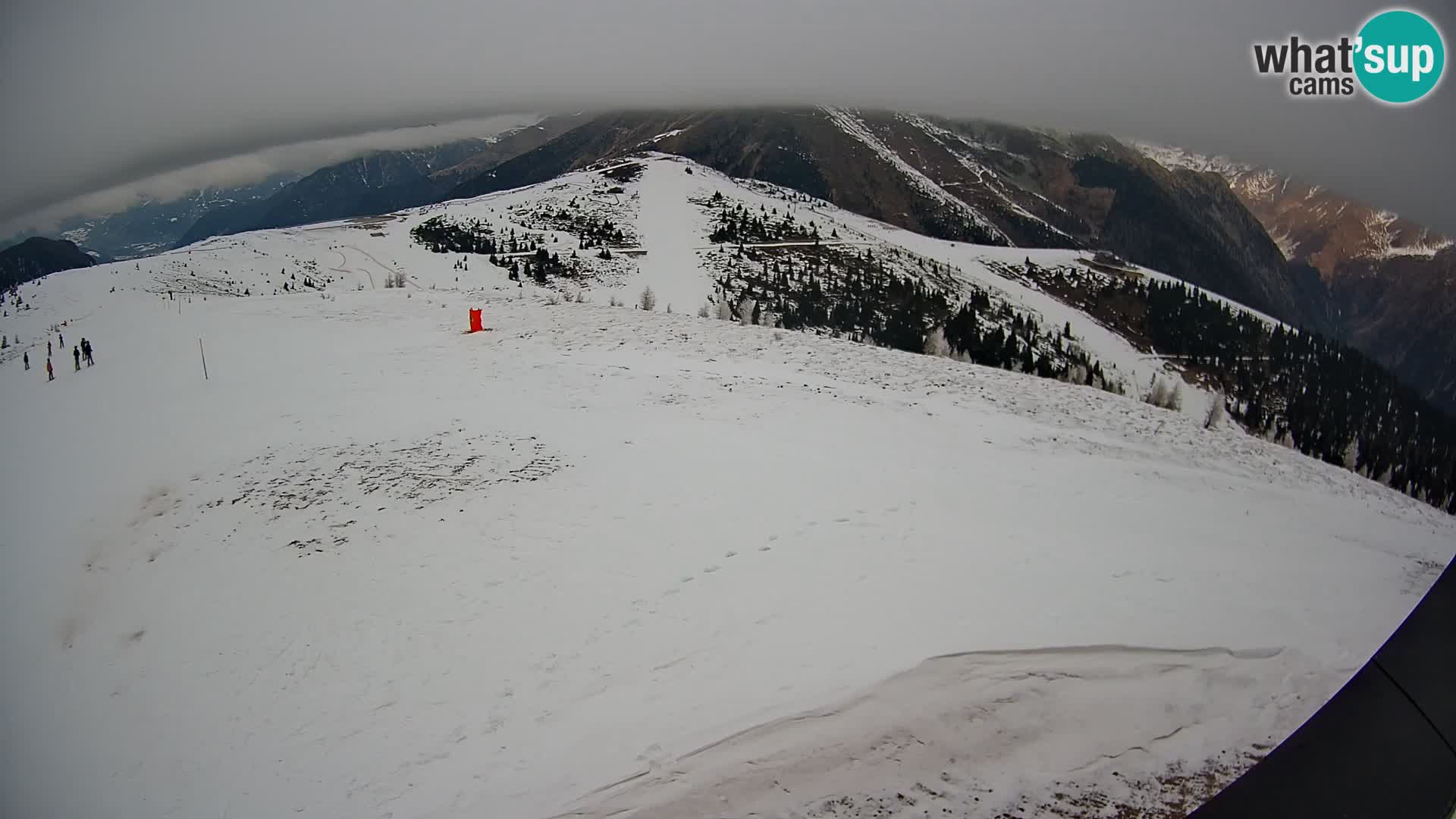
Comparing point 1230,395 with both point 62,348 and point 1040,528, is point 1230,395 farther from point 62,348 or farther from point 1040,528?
point 62,348

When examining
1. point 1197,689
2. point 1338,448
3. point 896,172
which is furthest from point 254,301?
point 896,172

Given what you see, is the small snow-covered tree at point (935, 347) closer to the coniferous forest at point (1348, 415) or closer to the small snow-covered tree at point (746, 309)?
the coniferous forest at point (1348, 415)

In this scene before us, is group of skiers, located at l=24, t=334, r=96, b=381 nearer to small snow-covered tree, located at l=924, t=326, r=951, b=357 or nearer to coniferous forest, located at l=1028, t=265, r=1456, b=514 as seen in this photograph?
coniferous forest, located at l=1028, t=265, r=1456, b=514

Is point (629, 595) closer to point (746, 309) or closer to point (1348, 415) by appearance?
point (1348, 415)

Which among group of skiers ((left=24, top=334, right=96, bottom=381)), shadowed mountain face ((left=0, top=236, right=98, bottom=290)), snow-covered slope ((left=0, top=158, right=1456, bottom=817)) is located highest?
shadowed mountain face ((left=0, top=236, right=98, bottom=290))

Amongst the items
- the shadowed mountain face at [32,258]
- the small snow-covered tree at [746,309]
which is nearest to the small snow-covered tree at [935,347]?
the small snow-covered tree at [746,309]

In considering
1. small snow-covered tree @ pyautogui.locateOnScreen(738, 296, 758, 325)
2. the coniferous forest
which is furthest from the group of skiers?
small snow-covered tree @ pyautogui.locateOnScreen(738, 296, 758, 325)
